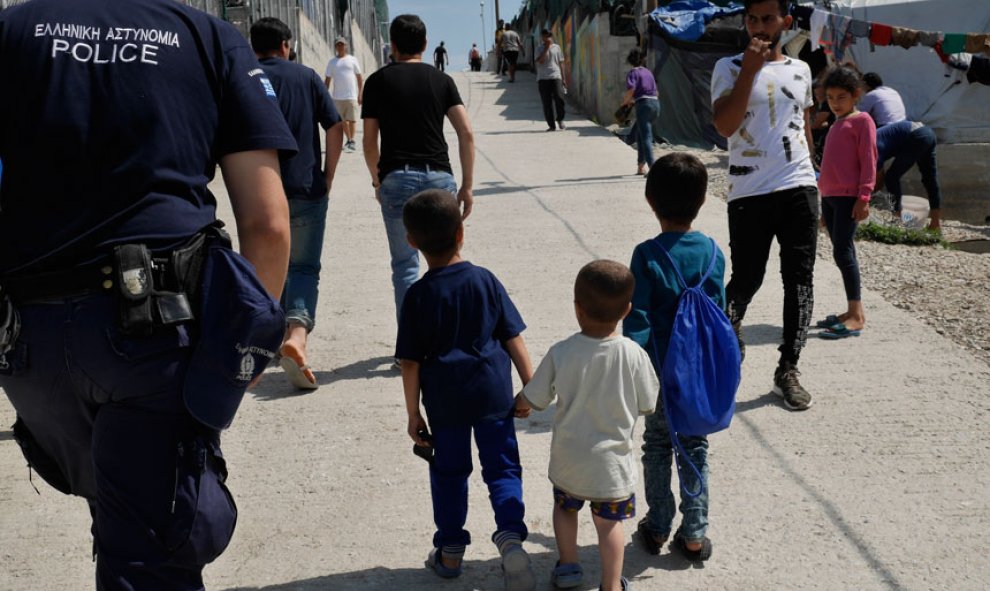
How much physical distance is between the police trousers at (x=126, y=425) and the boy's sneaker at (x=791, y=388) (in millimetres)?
3481

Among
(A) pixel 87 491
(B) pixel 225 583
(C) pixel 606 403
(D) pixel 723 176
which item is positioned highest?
(A) pixel 87 491

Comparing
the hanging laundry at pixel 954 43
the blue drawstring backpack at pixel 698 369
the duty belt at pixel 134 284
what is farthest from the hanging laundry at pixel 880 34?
the duty belt at pixel 134 284

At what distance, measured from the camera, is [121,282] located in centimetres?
211

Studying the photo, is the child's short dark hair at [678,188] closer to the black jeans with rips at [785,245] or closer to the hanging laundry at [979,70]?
the black jeans with rips at [785,245]

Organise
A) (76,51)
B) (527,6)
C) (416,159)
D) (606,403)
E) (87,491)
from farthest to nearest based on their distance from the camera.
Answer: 1. (527,6)
2. (416,159)
3. (606,403)
4. (87,491)
5. (76,51)

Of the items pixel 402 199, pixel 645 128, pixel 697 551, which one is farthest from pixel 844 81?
pixel 645 128

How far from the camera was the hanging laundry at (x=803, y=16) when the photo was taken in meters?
16.7

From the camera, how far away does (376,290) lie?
7.54 metres

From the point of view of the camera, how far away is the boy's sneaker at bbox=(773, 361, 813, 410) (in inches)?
198

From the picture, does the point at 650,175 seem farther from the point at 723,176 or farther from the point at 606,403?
the point at 723,176

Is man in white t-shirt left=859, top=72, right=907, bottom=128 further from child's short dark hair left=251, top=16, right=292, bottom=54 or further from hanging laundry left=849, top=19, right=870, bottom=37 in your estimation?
child's short dark hair left=251, top=16, right=292, bottom=54

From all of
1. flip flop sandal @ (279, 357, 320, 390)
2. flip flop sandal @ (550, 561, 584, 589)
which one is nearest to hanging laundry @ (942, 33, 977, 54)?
flip flop sandal @ (279, 357, 320, 390)

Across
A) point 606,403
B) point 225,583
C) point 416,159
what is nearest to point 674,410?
point 606,403

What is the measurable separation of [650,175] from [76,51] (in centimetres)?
204
